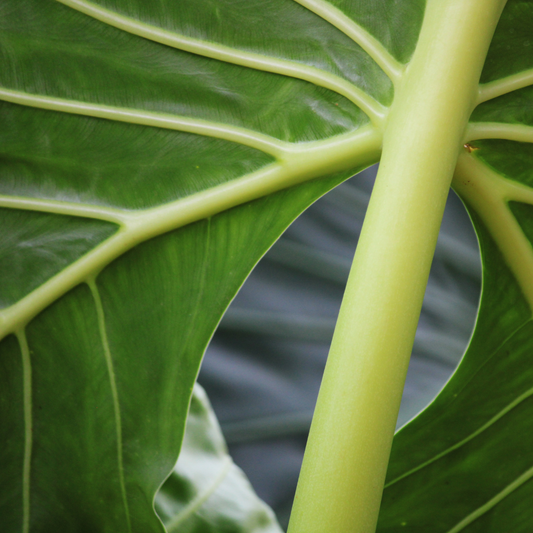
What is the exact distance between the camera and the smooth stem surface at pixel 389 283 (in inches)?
15.1

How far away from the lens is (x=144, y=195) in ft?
1.79

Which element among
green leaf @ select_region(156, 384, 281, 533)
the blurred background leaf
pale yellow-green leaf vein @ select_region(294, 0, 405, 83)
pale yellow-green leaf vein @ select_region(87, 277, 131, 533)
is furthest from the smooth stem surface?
the blurred background leaf

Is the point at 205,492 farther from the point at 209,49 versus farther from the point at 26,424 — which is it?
the point at 209,49

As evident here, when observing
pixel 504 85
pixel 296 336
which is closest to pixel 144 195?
pixel 504 85

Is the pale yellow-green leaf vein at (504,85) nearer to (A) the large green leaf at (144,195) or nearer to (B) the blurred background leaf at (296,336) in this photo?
(A) the large green leaf at (144,195)

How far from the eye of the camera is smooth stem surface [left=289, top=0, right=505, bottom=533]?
0.38 meters

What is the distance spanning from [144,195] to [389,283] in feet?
0.91

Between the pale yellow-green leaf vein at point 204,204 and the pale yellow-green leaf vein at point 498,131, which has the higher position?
the pale yellow-green leaf vein at point 498,131

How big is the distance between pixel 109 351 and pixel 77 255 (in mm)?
107

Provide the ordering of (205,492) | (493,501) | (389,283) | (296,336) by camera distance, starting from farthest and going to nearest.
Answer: (296,336)
(205,492)
(493,501)
(389,283)

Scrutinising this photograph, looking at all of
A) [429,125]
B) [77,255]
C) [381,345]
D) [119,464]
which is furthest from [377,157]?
[119,464]

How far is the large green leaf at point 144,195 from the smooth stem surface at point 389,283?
0.25 feet

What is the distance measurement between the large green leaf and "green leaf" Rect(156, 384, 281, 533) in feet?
0.98

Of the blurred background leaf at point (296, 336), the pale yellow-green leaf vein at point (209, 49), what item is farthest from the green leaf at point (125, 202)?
the blurred background leaf at point (296, 336)
